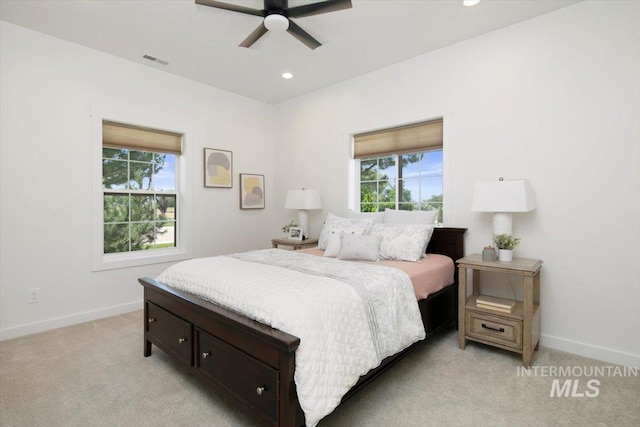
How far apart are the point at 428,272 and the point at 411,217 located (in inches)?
31.8

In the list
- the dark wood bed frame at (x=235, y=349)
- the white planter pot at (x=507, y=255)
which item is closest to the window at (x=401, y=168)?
the white planter pot at (x=507, y=255)

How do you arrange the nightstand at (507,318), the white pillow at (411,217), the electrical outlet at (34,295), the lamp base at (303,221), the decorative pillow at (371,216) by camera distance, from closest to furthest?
the nightstand at (507,318)
the electrical outlet at (34,295)
the white pillow at (411,217)
the decorative pillow at (371,216)
the lamp base at (303,221)

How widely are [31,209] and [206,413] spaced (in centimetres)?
259

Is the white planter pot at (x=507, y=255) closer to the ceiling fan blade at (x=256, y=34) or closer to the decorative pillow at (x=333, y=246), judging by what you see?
the decorative pillow at (x=333, y=246)

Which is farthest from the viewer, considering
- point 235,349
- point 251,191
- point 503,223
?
point 251,191

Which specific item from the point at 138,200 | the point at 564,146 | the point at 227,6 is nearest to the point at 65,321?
the point at 138,200

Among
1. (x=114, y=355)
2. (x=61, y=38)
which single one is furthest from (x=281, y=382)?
(x=61, y=38)

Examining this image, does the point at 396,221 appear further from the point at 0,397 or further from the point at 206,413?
the point at 0,397

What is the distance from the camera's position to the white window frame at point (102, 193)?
10.9 feet

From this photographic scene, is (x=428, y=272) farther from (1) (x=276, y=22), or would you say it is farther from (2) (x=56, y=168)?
(2) (x=56, y=168)

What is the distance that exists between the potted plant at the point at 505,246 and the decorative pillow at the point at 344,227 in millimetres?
1131

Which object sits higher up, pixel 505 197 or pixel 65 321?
pixel 505 197

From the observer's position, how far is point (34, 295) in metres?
2.98

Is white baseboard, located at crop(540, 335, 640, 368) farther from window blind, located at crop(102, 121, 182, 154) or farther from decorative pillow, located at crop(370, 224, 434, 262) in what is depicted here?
window blind, located at crop(102, 121, 182, 154)
